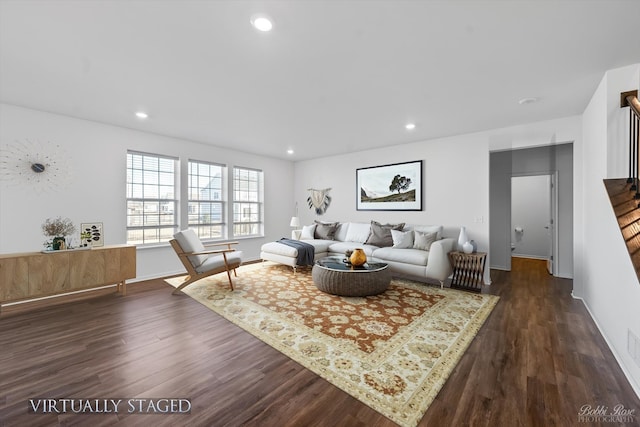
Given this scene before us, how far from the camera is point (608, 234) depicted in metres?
2.52

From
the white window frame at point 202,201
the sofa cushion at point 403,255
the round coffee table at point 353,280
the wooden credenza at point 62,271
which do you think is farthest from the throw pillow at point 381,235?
the wooden credenza at point 62,271

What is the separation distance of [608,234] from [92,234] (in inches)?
245

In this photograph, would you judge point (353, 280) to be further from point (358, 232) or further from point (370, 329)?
point (358, 232)

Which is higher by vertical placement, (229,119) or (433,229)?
(229,119)

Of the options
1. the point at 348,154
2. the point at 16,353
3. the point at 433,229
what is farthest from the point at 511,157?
the point at 16,353

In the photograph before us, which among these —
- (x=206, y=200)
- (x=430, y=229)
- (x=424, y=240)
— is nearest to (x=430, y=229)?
(x=430, y=229)

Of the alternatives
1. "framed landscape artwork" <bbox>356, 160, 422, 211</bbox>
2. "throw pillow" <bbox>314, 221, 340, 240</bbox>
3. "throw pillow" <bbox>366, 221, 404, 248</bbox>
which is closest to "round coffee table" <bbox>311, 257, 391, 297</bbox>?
"throw pillow" <bbox>366, 221, 404, 248</bbox>

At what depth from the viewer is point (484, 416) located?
62.4 inches

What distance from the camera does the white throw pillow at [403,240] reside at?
187 inches

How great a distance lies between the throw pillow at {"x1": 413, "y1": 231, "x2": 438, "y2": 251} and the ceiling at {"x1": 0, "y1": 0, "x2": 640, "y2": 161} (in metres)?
1.90

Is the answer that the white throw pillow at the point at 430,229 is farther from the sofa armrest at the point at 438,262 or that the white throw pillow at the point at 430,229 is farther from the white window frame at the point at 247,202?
Result: the white window frame at the point at 247,202

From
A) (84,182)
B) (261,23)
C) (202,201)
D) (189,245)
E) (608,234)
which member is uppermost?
(261,23)

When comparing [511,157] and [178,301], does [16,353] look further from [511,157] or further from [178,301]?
[511,157]

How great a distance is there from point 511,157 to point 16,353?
25.6 feet
